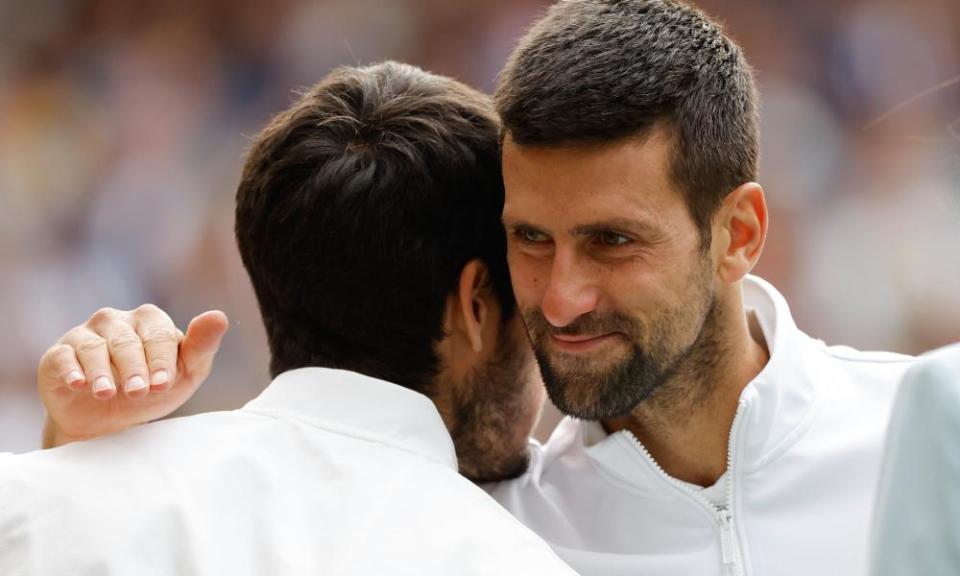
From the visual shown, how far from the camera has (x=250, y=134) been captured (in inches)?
221

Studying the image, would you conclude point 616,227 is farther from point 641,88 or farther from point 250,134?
point 250,134

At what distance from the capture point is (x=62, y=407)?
1.72m

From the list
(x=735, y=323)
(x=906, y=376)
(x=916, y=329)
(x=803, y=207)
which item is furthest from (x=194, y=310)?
(x=906, y=376)

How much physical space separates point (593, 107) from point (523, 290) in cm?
30

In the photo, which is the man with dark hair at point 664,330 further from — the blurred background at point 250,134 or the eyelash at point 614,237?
the blurred background at point 250,134

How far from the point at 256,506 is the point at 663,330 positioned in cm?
77

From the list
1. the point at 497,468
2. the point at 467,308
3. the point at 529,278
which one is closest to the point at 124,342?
the point at 467,308

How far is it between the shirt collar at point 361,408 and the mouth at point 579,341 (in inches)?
11.2

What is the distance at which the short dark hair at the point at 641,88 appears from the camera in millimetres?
1902

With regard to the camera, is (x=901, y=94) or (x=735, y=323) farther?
(x=901, y=94)

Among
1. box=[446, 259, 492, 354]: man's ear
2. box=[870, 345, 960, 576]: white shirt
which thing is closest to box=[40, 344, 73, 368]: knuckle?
box=[446, 259, 492, 354]: man's ear

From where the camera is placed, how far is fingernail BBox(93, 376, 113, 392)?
1.57 meters

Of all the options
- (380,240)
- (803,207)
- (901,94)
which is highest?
(380,240)

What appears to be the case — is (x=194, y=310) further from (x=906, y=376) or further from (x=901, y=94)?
(x=906, y=376)
